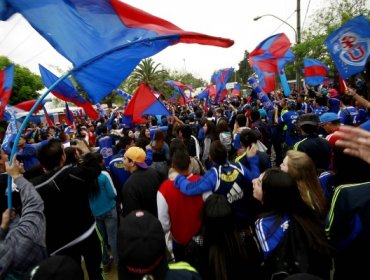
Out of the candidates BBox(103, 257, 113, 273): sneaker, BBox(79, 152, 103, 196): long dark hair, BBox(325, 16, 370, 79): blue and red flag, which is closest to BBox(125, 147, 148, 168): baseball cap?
BBox(79, 152, 103, 196): long dark hair

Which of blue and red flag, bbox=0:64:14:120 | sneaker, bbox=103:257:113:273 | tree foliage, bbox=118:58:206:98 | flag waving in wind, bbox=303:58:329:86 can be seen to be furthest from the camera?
tree foliage, bbox=118:58:206:98

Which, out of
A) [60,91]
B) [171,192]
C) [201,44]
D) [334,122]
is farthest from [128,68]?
[334,122]

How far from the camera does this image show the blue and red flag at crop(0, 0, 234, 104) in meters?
2.89

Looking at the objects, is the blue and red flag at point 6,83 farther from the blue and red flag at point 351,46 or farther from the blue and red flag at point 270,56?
the blue and red flag at point 270,56

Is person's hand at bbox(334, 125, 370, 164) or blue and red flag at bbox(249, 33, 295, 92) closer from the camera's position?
person's hand at bbox(334, 125, 370, 164)

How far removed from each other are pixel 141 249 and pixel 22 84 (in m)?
38.0

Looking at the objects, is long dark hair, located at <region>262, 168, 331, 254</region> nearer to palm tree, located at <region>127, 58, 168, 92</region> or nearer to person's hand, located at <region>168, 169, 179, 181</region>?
person's hand, located at <region>168, 169, 179, 181</region>

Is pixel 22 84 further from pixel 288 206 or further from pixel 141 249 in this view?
pixel 141 249

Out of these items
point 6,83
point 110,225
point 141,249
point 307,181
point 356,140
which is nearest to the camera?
point 141,249

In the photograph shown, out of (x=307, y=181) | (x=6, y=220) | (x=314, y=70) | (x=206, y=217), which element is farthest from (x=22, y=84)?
(x=307, y=181)

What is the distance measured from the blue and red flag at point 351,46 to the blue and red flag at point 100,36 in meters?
3.38

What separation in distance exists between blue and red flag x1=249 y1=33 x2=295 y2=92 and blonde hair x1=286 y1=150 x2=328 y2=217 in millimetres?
6916

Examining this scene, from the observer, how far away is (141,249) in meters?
1.32

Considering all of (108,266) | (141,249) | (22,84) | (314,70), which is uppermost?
(314,70)
